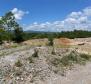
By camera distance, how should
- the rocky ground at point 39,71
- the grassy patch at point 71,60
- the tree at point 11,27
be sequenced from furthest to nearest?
the tree at point 11,27, the grassy patch at point 71,60, the rocky ground at point 39,71

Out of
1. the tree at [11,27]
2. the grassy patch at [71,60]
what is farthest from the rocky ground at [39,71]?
the tree at [11,27]

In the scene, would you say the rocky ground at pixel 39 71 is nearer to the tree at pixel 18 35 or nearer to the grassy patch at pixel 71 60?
the grassy patch at pixel 71 60

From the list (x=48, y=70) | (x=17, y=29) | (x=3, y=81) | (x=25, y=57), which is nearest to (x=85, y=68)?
(x=48, y=70)

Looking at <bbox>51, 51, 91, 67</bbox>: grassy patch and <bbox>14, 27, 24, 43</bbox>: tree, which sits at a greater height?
<bbox>14, 27, 24, 43</bbox>: tree

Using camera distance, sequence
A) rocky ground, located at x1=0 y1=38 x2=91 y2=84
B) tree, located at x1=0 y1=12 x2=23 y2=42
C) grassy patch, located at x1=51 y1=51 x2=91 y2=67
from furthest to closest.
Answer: tree, located at x1=0 y1=12 x2=23 y2=42 → grassy patch, located at x1=51 y1=51 x2=91 y2=67 → rocky ground, located at x1=0 y1=38 x2=91 y2=84

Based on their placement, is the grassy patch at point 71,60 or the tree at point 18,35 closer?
the grassy patch at point 71,60

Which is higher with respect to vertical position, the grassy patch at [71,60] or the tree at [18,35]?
the tree at [18,35]

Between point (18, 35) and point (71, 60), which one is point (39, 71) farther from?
point (18, 35)

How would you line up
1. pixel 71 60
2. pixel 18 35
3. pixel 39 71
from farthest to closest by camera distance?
1. pixel 18 35
2. pixel 71 60
3. pixel 39 71

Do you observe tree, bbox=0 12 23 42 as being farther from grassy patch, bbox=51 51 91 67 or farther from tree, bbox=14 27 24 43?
grassy patch, bbox=51 51 91 67

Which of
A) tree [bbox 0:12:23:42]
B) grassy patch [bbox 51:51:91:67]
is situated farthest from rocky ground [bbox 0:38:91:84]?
tree [bbox 0:12:23:42]

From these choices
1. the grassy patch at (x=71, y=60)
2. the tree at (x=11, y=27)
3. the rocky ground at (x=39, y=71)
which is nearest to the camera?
the rocky ground at (x=39, y=71)

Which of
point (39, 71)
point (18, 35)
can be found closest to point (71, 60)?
point (39, 71)

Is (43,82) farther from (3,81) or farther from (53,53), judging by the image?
(53,53)
